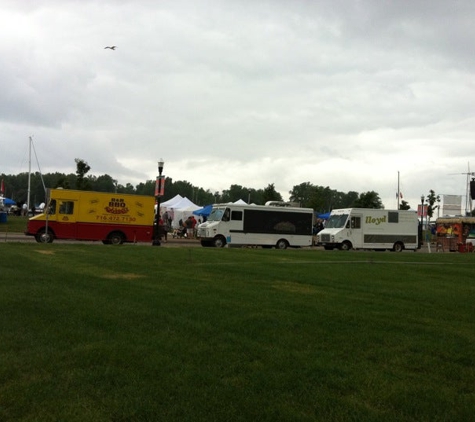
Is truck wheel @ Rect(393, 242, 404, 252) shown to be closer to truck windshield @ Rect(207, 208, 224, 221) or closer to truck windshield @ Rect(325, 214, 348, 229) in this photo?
truck windshield @ Rect(325, 214, 348, 229)

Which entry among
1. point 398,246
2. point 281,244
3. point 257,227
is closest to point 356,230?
point 398,246

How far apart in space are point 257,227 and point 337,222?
5.83m

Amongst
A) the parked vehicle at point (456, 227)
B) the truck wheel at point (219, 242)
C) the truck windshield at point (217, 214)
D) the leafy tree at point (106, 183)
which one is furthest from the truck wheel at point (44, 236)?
the leafy tree at point (106, 183)

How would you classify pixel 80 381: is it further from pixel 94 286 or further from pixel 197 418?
pixel 94 286

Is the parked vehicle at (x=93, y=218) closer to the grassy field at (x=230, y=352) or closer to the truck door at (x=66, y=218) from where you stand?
the truck door at (x=66, y=218)

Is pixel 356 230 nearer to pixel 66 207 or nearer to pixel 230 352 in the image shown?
pixel 66 207

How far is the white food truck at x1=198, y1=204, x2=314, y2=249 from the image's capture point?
1258 inches

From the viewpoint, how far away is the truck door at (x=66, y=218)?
92.3ft

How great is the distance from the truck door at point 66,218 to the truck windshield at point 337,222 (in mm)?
15580

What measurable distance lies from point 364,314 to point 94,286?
5.18m

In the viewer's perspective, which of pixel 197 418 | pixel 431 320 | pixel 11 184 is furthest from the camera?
pixel 11 184

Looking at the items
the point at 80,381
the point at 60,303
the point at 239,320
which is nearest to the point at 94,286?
the point at 60,303

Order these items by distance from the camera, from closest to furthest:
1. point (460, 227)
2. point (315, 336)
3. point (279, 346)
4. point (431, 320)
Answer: point (279, 346) < point (315, 336) < point (431, 320) < point (460, 227)

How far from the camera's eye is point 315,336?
23.3 feet
